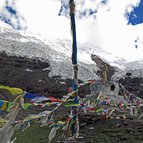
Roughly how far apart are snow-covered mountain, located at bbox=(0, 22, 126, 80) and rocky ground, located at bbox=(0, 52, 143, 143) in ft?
5.82

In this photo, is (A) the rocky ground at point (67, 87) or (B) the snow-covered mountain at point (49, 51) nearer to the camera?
(A) the rocky ground at point (67, 87)

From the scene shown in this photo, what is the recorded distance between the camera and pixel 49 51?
2397 inches

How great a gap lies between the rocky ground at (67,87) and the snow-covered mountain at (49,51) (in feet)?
5.82

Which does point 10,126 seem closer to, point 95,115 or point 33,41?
point 95,115

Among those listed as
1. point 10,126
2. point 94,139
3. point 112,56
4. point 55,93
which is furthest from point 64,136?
point 112,56

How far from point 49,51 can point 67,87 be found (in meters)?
22.1

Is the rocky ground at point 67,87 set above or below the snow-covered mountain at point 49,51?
below

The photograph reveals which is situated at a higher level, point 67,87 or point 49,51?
point 49,51

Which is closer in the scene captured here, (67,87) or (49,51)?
(67,87)

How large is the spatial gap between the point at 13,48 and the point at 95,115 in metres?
46.3

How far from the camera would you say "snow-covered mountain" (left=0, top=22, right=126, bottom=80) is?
48.6m

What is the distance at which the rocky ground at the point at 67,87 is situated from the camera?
1228 centimetres

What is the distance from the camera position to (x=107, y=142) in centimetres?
1156

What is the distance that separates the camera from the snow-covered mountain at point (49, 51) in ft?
159
